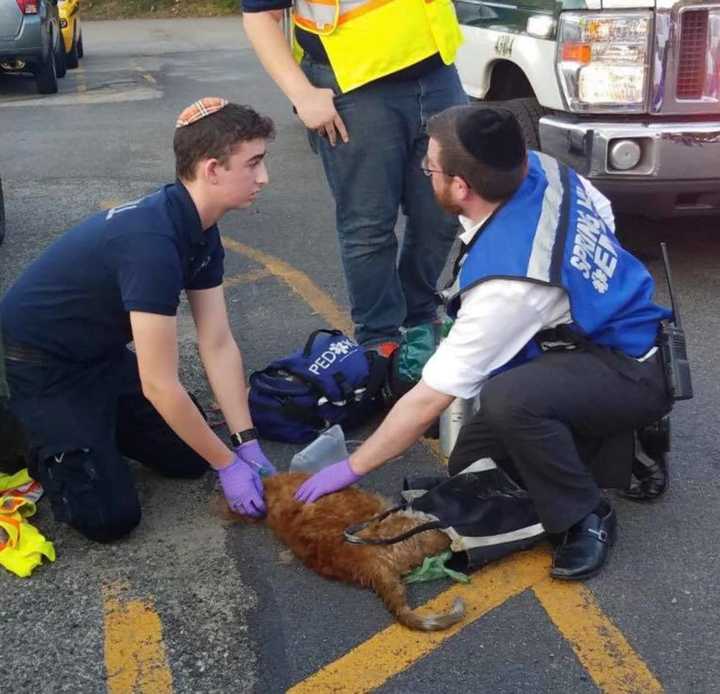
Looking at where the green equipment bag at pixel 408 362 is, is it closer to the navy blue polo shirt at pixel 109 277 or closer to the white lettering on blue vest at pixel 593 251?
the navy blue polo shirt at pixel 109 277

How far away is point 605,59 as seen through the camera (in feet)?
14.9

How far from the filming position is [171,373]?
115 inches

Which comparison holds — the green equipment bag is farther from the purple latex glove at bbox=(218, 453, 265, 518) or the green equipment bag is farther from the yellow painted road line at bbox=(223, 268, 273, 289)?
the yellow painted road line at bbox=(223, 268, 273, 289)

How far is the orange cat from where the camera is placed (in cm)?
271

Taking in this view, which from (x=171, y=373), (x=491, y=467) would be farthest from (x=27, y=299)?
(x=491, y=467)

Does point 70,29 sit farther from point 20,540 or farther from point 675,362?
point 675,362

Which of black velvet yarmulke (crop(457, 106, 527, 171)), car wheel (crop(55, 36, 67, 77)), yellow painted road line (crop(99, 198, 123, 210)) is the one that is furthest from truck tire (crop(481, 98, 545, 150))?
car wheel (crop(55, 36, 67, 77))

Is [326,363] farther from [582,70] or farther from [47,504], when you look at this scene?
[582,70]

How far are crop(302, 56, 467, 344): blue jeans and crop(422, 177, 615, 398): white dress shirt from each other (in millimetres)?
1142

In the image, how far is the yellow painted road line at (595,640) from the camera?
246 centimetres

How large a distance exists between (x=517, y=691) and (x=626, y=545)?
731mm

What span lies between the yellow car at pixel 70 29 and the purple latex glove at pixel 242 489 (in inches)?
483

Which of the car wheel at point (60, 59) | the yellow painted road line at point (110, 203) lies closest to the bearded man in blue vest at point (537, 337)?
the yellow painted road line at point (110, 203)

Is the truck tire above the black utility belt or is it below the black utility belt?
below
